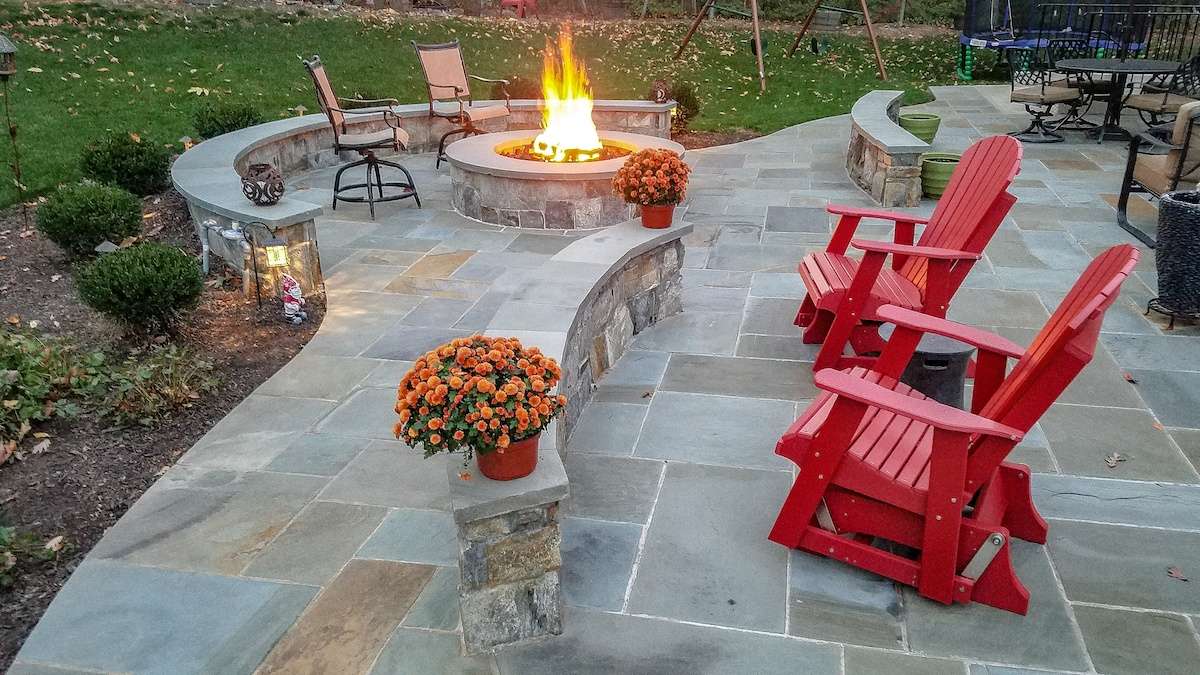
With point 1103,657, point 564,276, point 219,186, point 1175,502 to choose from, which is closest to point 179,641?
point 564,276

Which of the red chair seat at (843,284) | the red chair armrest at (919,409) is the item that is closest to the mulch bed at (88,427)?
the red chair armrest at (919,409)

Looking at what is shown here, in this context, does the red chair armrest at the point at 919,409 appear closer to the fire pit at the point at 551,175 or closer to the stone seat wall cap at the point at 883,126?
the fire pit at the point at 551,175

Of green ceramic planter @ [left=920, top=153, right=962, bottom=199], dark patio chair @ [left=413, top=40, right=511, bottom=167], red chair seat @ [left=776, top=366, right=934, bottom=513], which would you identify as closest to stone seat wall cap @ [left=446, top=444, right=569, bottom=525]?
red chair seat @ [left=776, top=366, right=934, bottom=513]

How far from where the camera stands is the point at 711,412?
3795 mm

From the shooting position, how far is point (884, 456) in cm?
263

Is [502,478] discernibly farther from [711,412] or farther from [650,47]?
[650,47]

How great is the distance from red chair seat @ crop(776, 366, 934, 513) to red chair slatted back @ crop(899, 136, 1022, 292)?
1.25 meters

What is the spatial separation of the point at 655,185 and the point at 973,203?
5.13ft

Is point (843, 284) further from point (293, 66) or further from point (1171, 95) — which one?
point (293, 66)

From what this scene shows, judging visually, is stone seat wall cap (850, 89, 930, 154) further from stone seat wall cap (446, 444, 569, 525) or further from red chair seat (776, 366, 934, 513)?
stone seat wall cap (446, 444, 569, 525)

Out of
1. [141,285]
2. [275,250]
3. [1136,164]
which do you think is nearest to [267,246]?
[275,250]

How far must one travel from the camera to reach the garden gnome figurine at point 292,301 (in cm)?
473

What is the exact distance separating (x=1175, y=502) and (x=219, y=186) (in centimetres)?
553

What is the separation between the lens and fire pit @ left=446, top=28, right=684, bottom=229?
642 centimetres
